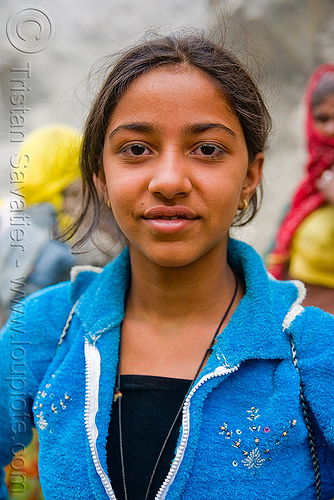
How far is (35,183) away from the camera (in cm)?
312

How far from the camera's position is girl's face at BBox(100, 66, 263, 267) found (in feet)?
3.77

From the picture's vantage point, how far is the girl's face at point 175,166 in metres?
1.15

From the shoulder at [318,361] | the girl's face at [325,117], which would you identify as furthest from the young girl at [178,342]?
the girl's face at [325,117]

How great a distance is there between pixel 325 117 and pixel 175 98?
1945mm

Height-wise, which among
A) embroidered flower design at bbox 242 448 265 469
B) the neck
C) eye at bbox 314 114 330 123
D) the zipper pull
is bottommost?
embroidered flower design at bbox 242 448 265 469

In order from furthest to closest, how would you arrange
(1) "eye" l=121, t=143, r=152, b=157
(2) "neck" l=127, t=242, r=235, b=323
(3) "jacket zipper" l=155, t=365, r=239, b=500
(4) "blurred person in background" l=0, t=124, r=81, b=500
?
1. (4) "blurred person in background" l=0, t=124, r=81, b=500
2. (2) "neck" l=127, t=242, r=235, b=323
3. (1) "eye" l=121, t=143, r=152, b=157
4. (3) "jacket zipper" l=155, t=365, r=239, b=500

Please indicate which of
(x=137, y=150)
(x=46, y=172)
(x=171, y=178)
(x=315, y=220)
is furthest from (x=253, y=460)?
(x=46, y=172)

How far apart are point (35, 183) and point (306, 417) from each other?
2.42m

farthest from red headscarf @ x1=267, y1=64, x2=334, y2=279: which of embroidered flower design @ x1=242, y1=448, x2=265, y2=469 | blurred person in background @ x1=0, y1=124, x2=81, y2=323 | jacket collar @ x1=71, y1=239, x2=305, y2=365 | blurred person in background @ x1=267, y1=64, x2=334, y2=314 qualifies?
embroidered flower design @ x1=242, y1=448, x2=265, y2=469

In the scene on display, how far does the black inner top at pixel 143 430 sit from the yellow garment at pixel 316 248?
1578 mm

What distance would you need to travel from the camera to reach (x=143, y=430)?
1.20 meters

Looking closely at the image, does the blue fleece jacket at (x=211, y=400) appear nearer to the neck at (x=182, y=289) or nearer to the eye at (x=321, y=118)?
the neck at (x=182, y=289)

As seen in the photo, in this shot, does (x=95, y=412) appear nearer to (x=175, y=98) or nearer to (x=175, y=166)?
(x=175, y=166)

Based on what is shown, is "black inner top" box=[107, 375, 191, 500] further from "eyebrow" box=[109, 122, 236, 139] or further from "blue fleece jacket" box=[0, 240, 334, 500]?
"eyebrow" box=[109, 122, 236, 139]
